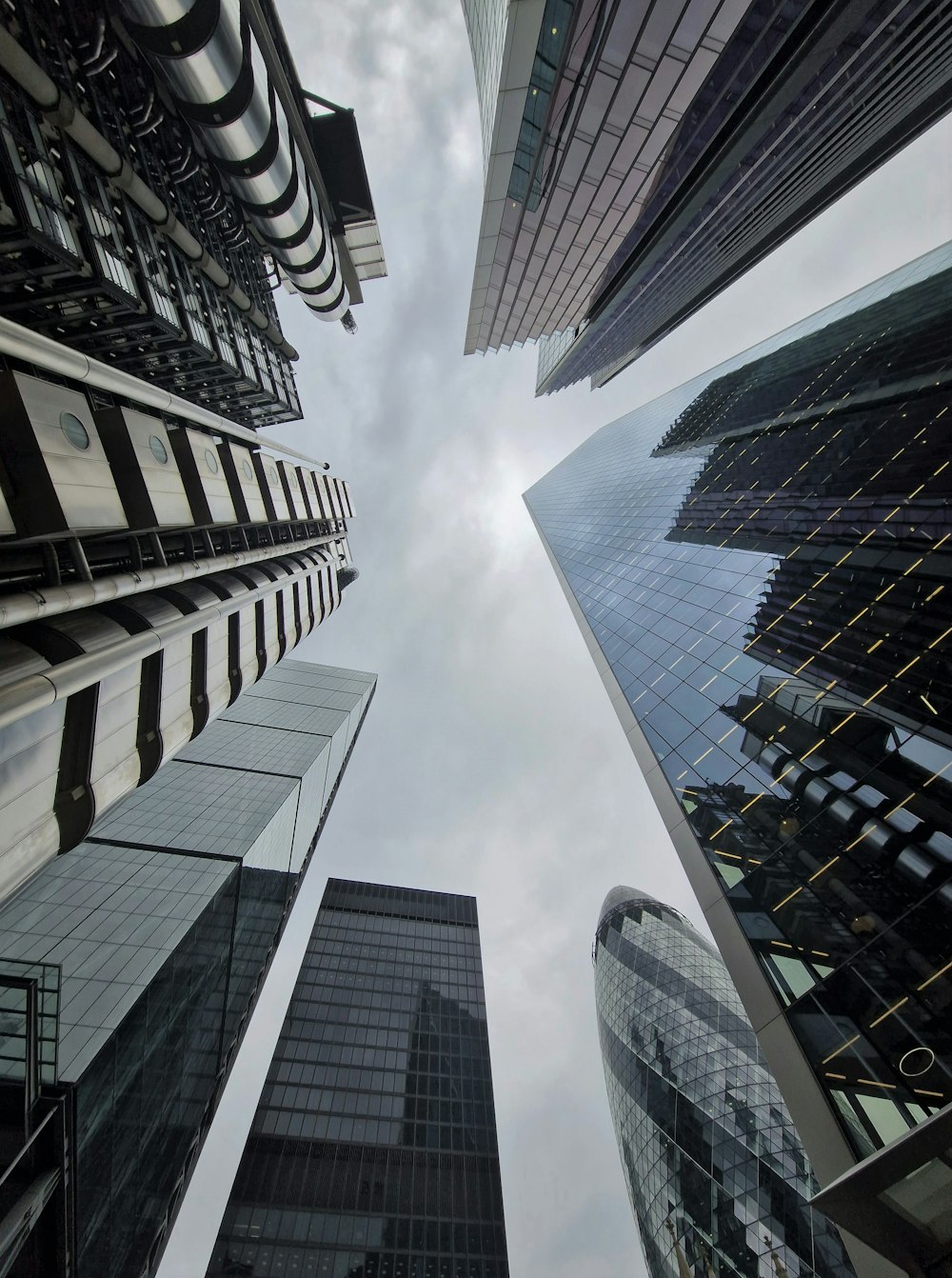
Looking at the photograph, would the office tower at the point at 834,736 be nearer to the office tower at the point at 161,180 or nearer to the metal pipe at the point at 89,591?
the metal pipe at the point at 89,591

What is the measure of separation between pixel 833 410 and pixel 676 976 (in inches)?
2524

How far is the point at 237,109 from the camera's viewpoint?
91.6 feet

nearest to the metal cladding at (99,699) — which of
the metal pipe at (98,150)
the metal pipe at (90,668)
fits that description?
the metal pipe at (90,668)

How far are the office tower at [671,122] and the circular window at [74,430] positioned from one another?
77.4 feet

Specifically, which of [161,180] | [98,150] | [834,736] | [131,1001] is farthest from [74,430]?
[161,180]

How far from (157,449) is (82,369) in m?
2.65

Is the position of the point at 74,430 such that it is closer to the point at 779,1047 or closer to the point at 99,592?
the point at 99,592

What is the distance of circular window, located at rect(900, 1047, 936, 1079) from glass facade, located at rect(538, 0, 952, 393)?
116 ft

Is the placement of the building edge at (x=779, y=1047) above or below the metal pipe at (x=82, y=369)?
below

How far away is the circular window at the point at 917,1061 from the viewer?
376 inches

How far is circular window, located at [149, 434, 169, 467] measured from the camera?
14.9 meters

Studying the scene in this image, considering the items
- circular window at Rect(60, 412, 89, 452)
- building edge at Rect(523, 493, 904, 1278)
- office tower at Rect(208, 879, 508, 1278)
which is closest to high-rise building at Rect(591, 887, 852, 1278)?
office tower at Rect(208, 879, 508, 1278)

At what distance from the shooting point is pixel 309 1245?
5200 centimetres

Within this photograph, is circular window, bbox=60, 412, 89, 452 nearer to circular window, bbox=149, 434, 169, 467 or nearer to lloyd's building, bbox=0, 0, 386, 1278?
lloyd's building, bbox=0, 0, 386, 1278
